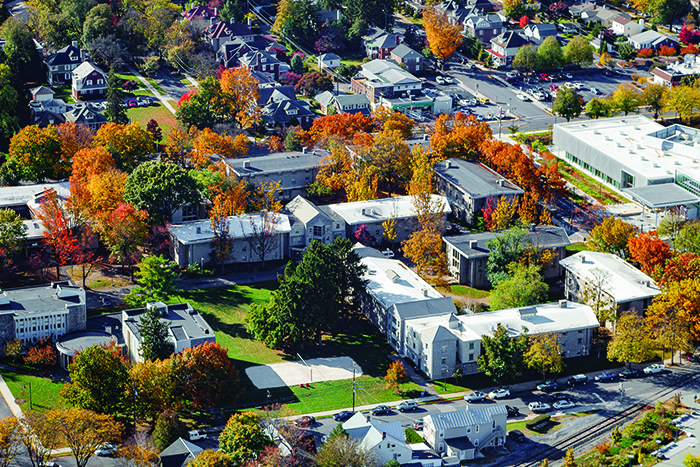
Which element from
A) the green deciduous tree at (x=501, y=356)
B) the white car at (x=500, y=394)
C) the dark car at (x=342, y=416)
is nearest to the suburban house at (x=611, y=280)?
→ the green deciduous tree at (x=501, y=356)

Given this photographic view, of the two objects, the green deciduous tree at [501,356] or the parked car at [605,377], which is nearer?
the green deciduous tree at [501,356]

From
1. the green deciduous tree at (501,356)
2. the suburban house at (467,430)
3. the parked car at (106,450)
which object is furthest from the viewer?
the green deciduous tree at (501,356)

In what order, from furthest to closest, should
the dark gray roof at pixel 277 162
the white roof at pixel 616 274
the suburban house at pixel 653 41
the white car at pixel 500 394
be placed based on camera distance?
the suburban house at pixel 653 41 < the dark gray roof at pixel 277 162 < the white roof at pixel 616 274 < the white car at pixel 500 394

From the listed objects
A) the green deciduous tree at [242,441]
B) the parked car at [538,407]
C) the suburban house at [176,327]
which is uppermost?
the suburban house at [176,327]

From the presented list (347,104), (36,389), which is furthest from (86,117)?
(36,389)

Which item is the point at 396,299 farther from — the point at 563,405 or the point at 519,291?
the point at 563,405

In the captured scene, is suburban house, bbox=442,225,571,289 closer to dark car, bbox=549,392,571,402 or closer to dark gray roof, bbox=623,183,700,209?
dark gray roof, bbox=623,183,700,209

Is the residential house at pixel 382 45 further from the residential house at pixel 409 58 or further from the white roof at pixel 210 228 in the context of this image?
the white roof at pixel 210 228

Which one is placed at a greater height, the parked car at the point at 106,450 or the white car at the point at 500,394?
the parked car at the point at 106,450
